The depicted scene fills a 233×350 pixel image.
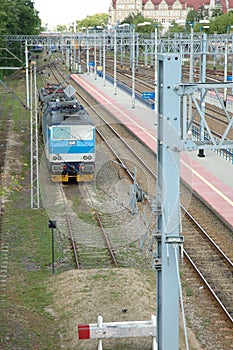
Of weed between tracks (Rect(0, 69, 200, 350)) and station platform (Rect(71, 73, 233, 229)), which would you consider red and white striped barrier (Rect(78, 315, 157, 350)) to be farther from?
station platform (Rect(71, 73, 233, 229))

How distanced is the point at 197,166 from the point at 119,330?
15593 mm

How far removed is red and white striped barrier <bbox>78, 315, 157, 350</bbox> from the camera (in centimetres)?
1219

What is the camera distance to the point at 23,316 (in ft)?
45.6

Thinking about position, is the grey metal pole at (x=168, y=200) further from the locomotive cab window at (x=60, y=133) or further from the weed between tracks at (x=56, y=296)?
the locomotive cab window at (x=60, y=133)

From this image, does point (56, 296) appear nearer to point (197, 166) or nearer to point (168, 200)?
Answer: point (168, 200)

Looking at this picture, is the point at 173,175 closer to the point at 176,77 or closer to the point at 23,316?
the point at 176,77

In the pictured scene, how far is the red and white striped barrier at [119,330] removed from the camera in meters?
12.2

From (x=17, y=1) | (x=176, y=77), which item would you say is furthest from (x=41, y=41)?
(x=176, y=77)

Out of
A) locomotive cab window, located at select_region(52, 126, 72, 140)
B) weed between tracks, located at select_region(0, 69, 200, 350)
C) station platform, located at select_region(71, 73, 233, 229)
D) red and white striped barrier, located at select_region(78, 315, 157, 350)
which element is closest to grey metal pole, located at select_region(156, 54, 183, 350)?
red and white striped barrier, located at select_region(78, 315, 157, 350)

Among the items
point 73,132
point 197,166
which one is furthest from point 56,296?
point 197,166

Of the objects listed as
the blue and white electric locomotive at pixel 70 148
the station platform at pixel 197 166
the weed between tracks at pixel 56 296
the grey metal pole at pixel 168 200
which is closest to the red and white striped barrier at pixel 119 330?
the weed between tracks at pixel 56 296

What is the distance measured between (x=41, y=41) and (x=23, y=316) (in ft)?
159

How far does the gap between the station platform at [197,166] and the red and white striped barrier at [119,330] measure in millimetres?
7591

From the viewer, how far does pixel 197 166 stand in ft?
89.6
